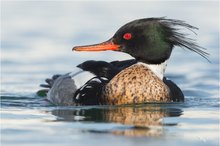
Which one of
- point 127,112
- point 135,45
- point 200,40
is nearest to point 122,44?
point 135,45

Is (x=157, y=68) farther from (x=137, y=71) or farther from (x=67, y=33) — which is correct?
(x=67, y=33)

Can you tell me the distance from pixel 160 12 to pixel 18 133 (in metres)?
12.0

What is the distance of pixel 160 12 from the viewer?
69.7 ft

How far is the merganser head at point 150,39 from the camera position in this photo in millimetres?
12234

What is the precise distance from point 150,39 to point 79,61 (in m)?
4.05

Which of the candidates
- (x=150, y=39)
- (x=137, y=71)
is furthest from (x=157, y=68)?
(x=150, y=39)

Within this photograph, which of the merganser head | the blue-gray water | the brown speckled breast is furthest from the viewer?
the merganser head

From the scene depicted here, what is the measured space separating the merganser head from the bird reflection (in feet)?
2.62

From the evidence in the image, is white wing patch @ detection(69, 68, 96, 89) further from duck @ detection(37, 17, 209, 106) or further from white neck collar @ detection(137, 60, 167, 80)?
white neck collar @ detection(137, 60, 167, 80)

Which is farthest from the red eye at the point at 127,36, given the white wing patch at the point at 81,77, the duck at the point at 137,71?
the white wing patch at the point at 81,77

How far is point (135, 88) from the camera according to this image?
39.9 feet

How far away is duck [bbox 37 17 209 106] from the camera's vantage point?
12.1 m

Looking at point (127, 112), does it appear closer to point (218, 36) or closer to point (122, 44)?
point (122, 44)

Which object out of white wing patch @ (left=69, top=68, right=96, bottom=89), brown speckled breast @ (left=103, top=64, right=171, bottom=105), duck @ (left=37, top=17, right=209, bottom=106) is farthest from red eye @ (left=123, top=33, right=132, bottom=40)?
white wing patch @ (left=69, top=68, right=96, bottom=89)
